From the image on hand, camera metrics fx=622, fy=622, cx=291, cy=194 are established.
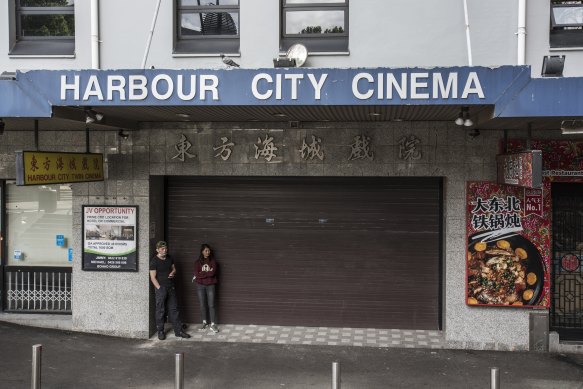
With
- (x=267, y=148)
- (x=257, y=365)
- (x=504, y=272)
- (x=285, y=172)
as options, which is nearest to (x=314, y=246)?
(x=285, y=172)

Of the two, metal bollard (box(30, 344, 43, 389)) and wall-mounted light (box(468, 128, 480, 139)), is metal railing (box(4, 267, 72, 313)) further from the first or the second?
wall-mounted light (box(468, 128, 480, 139))

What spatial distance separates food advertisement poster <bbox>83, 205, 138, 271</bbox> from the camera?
1130cm

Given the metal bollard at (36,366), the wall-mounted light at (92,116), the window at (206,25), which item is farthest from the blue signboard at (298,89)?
the metal bollard at (36,366)

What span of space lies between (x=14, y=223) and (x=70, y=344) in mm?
2927

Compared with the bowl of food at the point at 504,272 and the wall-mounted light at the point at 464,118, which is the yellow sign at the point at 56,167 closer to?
the wall-mounted light at the point at 464,118

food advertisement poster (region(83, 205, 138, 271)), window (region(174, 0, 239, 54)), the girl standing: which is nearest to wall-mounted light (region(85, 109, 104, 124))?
window (region(174, 0, 239, 54))

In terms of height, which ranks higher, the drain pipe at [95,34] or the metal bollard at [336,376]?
the drain pipe at [95,34]

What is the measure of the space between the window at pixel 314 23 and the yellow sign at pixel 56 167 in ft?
12.6

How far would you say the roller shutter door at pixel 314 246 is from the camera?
1145 cm

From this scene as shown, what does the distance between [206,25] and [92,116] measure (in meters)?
2.95

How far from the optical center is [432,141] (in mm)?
10773

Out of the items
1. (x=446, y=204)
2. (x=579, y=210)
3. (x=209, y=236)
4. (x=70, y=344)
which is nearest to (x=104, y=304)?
(x=70, y=344)

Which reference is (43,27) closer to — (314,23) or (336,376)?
(314,23)

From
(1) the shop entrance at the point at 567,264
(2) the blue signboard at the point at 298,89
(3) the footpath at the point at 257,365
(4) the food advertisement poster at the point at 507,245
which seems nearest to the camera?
(2) the blue signboard at the point at 298,89
